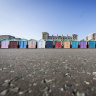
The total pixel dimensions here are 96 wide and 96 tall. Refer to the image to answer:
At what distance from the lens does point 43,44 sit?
25.7m

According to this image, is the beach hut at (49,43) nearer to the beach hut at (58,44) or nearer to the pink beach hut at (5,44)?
→ the beach hut at (58,44)

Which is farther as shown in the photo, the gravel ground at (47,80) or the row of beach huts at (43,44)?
the row of beach huts at (43,44)

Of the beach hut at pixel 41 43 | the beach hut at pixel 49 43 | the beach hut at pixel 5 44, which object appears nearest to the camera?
the beach hut at pixel 5 44

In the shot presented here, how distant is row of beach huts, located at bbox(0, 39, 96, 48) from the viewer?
24783 millimetres

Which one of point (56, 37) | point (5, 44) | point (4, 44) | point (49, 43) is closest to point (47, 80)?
point (49, 43)

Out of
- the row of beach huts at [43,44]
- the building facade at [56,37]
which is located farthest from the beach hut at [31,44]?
the building facade at [56,37]

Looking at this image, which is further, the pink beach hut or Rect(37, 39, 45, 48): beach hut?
Rect(37, 39, 45, 48): beach hut

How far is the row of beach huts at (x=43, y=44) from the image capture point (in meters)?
24.8

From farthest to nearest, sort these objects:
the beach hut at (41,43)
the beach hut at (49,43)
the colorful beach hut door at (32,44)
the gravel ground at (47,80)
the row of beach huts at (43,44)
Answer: the beach hut at (49,43), the beach hut at (41,43), the colorful beach hut door at (32,44), the row of beach huts at (43,44), the gravel ground at (47,80)

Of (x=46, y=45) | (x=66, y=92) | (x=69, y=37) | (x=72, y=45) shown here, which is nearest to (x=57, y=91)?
(x=66, y=92)

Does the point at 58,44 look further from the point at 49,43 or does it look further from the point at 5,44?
the point at 5,44

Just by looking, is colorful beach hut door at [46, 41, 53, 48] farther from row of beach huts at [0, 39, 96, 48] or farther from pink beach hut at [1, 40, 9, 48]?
pink beach hut at [1, 40, 9, 48]

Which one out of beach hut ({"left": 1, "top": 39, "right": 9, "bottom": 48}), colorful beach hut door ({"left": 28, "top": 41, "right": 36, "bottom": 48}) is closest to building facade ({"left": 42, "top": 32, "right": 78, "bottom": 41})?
colorful beach hut door ({"left": 28, "top": 41, "right": 36, "bottom": 48})

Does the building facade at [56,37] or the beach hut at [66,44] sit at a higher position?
the building facade at [56,37]
